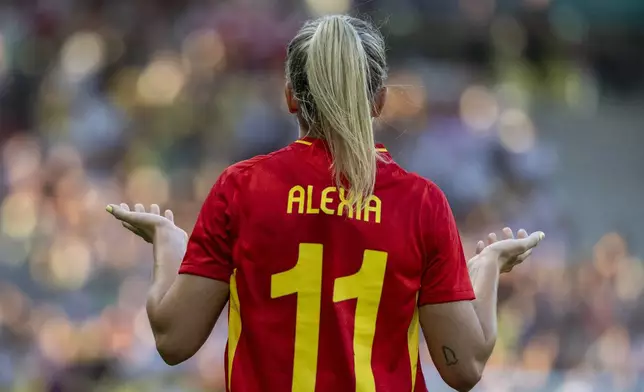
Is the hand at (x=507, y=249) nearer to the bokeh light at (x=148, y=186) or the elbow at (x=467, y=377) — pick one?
the elbow at (x=467, y=377)

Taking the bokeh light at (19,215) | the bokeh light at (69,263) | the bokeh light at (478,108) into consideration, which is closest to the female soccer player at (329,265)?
the bokeh light at (69,263)

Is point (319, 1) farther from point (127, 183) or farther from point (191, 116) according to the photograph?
point (127, 183)

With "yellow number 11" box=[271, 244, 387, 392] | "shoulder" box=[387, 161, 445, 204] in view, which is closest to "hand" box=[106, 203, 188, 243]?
"yellow number 11" box=[271, 244, 387, 392]

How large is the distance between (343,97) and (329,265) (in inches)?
11.4

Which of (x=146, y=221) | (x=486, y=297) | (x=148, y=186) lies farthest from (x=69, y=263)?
(x=486, y=297)

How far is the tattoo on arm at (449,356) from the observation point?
1.78 meters

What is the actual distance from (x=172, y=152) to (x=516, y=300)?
2515 millimetres

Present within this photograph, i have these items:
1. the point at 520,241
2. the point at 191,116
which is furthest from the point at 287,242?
the point at 191,116

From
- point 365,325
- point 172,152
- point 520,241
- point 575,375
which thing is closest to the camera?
point 365,325

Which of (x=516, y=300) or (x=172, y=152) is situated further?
(x=172, y=152)

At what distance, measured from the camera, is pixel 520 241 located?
77.8 inches

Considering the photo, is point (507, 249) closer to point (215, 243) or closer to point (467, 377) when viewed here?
point (467, 377)

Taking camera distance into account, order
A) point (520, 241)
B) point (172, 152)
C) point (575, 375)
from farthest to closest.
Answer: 1. point (172, 152)
2. point (575, 375)
3. point (520, 241)

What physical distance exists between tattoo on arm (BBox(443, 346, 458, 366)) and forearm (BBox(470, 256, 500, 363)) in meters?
0.05
